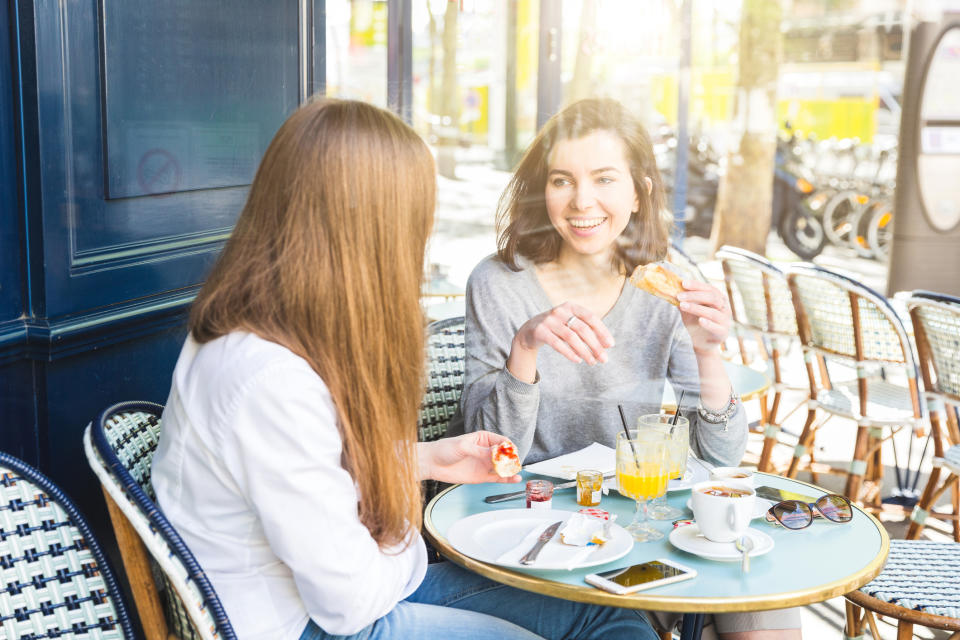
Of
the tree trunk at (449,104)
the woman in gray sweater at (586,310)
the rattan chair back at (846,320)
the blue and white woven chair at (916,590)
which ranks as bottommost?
the blue and white woven chair at (916,590)

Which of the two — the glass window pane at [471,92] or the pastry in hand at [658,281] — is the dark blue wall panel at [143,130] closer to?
the glass window pane at [471,92]

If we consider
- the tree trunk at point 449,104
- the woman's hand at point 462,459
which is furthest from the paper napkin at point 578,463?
the tree trunk at point 449,104

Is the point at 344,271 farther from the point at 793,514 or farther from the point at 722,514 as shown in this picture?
the point at 793,514

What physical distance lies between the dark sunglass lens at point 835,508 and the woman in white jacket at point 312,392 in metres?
0.67

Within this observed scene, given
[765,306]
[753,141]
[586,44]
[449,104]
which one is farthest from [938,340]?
[753,141]

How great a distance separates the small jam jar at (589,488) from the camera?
1.63 meters

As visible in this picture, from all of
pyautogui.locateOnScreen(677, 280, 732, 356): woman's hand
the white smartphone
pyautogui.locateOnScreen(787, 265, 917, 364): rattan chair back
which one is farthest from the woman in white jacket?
pyautogui.locateOnScreen(787, 265, 917, 364): rattan chair back

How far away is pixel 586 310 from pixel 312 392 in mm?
841

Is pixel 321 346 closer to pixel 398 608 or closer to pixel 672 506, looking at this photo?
pixel 398 608

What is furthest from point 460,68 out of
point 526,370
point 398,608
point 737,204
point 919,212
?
point 919,212

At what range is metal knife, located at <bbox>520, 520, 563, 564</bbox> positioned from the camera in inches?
54.0

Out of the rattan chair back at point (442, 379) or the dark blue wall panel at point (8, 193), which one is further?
the rattan chair back at point (442, 379)

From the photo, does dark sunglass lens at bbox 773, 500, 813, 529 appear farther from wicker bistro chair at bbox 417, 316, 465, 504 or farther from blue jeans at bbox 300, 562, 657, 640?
wicker bistro chair at bbox 417, 316, 465, 504

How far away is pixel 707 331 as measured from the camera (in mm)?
1821
